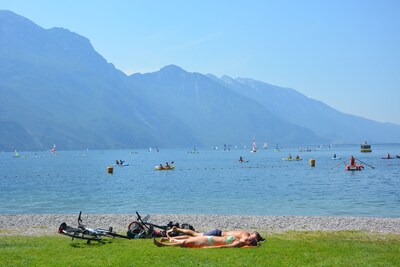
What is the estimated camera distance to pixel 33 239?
67.1ft

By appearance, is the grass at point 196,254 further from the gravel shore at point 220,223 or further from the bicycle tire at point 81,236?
the gravel shore at point 220,223

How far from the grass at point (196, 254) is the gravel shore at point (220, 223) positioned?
22.2 feet

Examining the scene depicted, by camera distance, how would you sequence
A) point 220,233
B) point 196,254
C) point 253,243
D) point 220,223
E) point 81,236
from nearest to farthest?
point 196,254 < point 253,243 < point 220,233 < point 81,236 < point 220,223

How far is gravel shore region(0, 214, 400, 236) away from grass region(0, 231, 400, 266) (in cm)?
675

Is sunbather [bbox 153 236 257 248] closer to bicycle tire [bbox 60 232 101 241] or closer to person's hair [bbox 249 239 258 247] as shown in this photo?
person's hair [bbox 249 239 258 247]

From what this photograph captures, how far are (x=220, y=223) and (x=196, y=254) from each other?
1369 cm

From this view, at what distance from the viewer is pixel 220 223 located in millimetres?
29219

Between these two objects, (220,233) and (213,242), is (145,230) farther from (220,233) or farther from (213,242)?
(213,242)

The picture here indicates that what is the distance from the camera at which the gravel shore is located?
26331 millimetres

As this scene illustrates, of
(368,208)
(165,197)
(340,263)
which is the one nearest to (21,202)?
(165,197)

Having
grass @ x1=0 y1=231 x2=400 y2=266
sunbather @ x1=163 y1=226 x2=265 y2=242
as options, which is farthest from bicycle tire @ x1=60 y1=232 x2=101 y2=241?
sunbather @ x1=163 y1=226 x2=265 y2=242

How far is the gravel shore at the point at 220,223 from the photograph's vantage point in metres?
26.3

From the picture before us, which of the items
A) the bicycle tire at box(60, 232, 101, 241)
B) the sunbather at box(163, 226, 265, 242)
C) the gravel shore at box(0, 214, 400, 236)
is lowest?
the gravel shore at box(0, 214, 400, 236)

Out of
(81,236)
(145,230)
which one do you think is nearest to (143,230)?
(145,230)
